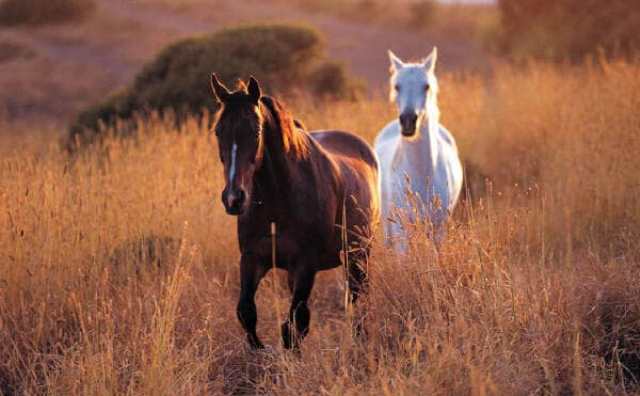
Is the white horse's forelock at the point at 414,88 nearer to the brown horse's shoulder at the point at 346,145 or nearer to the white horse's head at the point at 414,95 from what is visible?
the white horse's head at the point at 414,95

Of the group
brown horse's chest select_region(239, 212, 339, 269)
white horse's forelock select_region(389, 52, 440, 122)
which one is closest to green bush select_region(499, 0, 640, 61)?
white horse's forelock select_region(389, 52, 440, 122)

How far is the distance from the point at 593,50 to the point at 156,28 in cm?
1433

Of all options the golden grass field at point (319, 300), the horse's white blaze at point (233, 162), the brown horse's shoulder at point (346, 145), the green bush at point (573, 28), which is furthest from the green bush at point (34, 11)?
the horse's white blaze at point (233, 162)

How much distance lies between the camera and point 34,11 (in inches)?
765

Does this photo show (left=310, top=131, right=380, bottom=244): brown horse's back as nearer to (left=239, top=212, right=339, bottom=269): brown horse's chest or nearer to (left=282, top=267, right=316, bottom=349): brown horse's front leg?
(left=239, top=212, right=339, bottom=269): brown horse's chest

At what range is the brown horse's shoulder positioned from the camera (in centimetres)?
521

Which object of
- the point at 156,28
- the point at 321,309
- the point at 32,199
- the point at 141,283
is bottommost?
the point at 321,309

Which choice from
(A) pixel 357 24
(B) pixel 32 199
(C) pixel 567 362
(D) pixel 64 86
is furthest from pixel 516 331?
(A) pixel 357 24

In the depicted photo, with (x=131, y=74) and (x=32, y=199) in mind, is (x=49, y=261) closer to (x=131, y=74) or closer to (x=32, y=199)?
(x=32, y=199)

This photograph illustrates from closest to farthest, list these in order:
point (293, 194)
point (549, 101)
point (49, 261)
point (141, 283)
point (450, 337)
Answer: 1. point (450, 337)
2. point (293, 194)
3. point (49, 261)
4. point (141, 283)
5. point (549, 101)

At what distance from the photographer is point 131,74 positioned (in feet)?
66.7

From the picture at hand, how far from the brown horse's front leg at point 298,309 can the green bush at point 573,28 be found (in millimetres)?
14083

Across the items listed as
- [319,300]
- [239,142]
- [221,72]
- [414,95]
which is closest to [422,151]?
[414,95]

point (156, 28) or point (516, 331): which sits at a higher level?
point (156, 28)
